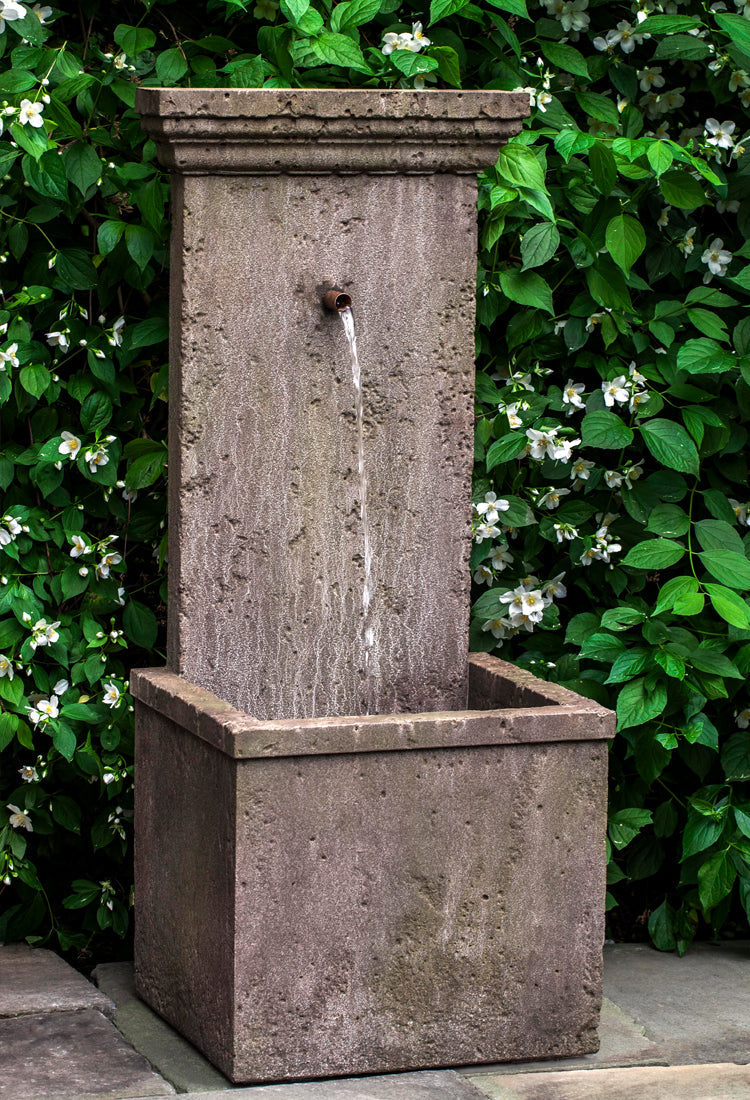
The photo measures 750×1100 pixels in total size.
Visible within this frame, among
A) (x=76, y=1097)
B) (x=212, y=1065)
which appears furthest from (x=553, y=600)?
(x=76, y=1097)

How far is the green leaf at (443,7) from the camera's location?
3.12 meters

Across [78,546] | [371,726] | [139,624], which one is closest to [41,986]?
[139,624]

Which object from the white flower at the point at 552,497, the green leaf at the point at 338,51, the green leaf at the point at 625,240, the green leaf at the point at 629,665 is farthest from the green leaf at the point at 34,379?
the green leaf at the point at 629,665

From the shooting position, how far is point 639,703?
3289 mm

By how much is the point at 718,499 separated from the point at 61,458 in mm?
1405

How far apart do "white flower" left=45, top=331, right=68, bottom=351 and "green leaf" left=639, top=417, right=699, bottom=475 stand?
1.20 m

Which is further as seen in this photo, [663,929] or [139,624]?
[663,929]

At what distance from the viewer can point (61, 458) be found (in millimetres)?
3295

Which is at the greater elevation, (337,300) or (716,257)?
(716,257)

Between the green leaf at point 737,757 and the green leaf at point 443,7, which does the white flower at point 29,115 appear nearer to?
the green leaf at point 443,7

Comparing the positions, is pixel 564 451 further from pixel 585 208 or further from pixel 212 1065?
pixel 212 1065

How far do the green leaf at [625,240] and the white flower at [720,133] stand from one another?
0.35 metres

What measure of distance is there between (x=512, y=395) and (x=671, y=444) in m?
0.35

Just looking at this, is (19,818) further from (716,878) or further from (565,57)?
(565,57)
